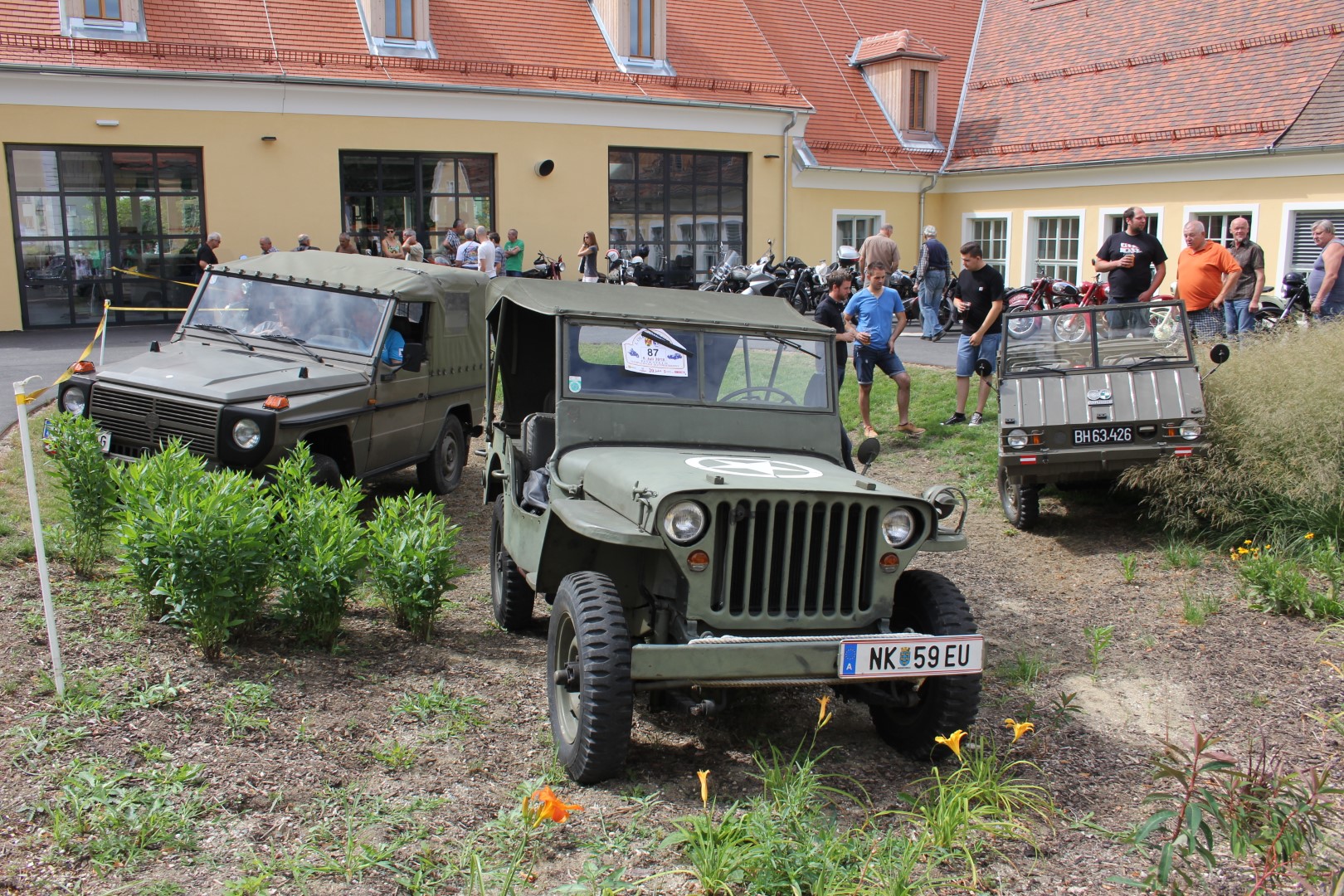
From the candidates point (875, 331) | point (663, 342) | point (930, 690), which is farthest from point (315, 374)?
point (875, 331)

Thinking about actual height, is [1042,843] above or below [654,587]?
below

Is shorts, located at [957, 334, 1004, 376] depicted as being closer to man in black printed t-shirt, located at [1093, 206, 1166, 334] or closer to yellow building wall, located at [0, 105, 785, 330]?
man in black printed t-shirt, located at [1093, 206, 1166, 334]

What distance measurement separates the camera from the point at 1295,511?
7.40 meters

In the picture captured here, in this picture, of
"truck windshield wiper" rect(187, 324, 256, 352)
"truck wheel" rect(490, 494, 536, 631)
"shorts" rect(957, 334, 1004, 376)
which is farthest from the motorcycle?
"truck wheel" rect(490, 494, 536, 631)

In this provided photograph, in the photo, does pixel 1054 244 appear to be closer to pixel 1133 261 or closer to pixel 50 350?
pixel 1133 261

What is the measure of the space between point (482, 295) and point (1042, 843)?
23.9ft

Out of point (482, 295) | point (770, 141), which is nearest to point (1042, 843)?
point (482, 295)

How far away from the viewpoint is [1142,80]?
2250 cm

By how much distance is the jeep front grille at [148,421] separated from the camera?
7398 millimetres

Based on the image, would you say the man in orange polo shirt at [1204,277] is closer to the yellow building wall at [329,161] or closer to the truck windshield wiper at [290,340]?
the truck windshield wiper at [290,340]

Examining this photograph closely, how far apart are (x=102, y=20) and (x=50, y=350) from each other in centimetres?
649

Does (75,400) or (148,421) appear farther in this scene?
(75,400)

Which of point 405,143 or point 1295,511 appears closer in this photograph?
point 1295,511

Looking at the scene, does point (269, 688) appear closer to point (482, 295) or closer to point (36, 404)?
point (482, 295)
